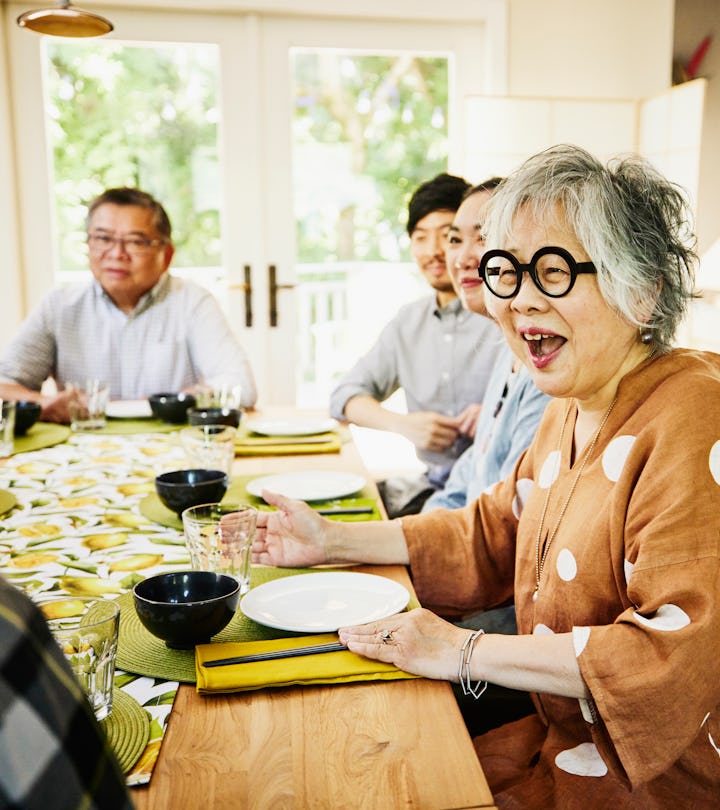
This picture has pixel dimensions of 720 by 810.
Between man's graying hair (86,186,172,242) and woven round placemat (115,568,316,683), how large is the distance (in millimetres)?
1966

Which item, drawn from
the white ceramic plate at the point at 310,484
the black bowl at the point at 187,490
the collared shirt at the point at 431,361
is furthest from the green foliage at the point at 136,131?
the black bowl at the point at 187,490

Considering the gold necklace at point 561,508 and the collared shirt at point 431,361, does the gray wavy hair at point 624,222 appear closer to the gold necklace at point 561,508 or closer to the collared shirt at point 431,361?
the gold necklace at point 561,508

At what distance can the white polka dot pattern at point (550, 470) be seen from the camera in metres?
1.23

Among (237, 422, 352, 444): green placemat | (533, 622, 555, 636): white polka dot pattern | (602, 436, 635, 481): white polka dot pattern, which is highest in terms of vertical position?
(602, 436, 635, 481): white polka dot pattern

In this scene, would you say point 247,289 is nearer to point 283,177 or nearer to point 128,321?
point 283,177

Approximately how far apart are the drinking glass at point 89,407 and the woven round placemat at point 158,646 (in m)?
1.18

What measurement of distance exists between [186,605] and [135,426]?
1.40m

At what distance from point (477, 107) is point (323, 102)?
0.71 m

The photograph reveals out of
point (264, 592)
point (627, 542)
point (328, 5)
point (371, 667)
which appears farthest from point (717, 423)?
point (328, 5)

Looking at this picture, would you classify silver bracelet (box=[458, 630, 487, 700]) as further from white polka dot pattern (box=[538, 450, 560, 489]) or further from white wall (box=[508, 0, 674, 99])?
white wall (box=[508, 0, 674, 99])

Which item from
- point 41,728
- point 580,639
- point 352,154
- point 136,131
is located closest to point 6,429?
point 580,639

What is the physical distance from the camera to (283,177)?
12.7 feet

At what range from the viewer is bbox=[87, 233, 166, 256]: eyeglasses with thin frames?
2.79 meters

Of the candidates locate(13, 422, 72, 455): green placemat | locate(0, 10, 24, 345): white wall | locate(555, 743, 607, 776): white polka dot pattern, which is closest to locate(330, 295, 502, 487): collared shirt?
locate(13, 422, 72, 455): green placemat
